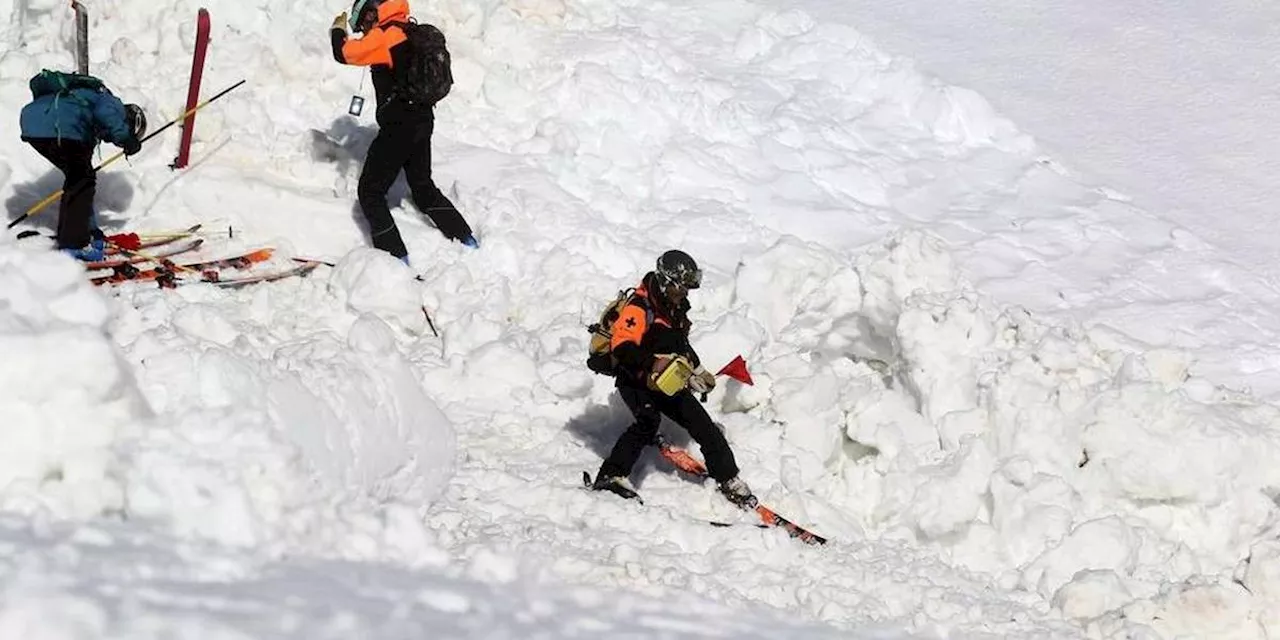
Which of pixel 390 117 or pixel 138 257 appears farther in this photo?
pixel 390 117

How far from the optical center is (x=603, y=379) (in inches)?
323

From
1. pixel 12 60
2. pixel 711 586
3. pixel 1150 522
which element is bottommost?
pixel 1150 522

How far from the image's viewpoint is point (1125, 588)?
6500 mm

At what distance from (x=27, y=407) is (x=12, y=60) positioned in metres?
5.99

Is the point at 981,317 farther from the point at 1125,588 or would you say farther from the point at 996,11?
the point at 996,11

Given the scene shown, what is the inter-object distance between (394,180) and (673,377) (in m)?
3.47

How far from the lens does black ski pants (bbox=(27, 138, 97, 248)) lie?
341 inches

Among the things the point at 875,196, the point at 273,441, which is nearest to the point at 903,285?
the point at 875,196

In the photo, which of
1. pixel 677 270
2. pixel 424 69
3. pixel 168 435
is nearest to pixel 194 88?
pixel 424 69

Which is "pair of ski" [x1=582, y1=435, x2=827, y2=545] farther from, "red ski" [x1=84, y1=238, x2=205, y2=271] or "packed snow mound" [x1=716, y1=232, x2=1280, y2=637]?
"red ski" [x1=84, y1=238, x2=205, y2=271]

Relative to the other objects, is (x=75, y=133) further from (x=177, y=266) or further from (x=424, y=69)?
(x=424, y=69)

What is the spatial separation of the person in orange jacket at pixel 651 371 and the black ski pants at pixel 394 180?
8.59ft

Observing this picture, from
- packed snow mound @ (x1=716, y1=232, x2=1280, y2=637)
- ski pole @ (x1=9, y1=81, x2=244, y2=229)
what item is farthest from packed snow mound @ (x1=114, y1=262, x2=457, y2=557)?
packed snow mound @ (x1=716, y1=232, x2=1280, y2=637)

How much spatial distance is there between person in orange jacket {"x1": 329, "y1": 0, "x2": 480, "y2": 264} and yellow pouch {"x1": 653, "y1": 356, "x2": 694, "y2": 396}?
2.91 m
